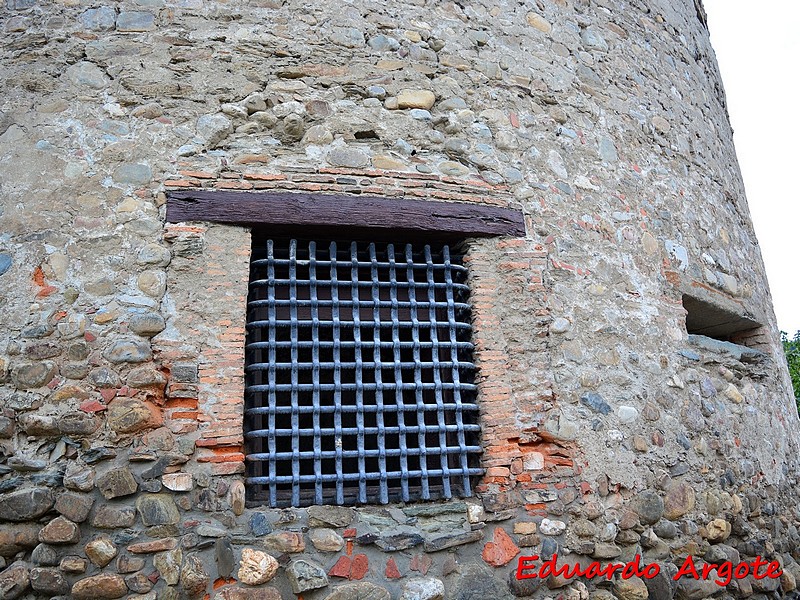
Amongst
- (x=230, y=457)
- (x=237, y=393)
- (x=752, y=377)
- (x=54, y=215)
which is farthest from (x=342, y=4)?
(x=752, y=377)

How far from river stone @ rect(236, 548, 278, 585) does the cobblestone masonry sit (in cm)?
1

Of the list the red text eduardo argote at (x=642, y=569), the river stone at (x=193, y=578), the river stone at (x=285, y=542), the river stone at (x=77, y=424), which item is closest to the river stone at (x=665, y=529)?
the red text eduardo argote at (x=642, y=569)

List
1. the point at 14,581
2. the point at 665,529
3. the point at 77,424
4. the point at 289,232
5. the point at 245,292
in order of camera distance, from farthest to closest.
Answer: the point at 665,529 < the point at 289,232 < the point at 245,292 < the point at 77,424 < the point at 14,581

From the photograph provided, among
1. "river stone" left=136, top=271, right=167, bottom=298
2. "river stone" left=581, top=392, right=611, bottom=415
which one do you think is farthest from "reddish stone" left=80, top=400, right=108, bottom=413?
"river stone" left=581, top=392, right=611, bottom=415

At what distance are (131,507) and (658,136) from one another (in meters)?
3.91

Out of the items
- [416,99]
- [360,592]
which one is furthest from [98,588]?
[416,99]

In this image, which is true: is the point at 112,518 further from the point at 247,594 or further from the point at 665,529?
the point at 665,529

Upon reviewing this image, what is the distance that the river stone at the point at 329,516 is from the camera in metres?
2.91

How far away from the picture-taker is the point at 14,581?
2.63 m

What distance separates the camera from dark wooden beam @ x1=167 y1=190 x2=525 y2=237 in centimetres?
325

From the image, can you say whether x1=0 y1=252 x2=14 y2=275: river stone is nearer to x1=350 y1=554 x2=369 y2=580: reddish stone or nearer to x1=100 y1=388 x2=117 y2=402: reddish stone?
x1=100 y1=388 x2=117 y2=402: reddish stone

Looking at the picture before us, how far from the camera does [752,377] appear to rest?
4.54m

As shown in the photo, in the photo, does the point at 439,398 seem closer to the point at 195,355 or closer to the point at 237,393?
the point at 237,393

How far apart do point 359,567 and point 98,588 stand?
3.39ft
